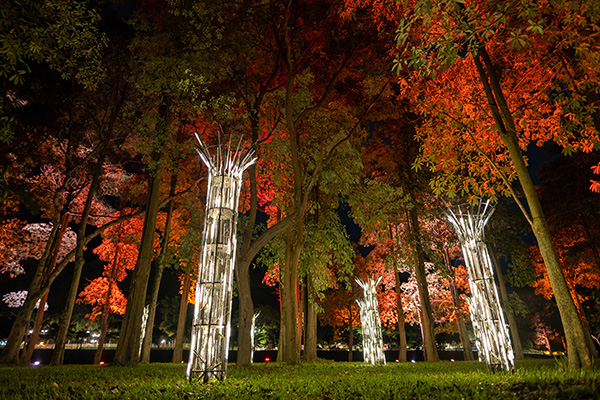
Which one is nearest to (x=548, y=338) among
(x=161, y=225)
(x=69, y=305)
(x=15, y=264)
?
(x=161, y=225)

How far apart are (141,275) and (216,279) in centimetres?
474

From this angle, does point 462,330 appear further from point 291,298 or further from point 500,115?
point 500,115

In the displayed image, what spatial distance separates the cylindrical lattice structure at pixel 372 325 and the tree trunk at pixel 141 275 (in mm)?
6839

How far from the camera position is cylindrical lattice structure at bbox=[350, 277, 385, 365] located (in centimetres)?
1080

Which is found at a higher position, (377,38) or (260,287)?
(377,38)

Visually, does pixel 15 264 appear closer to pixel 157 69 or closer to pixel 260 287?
pixel 157 69

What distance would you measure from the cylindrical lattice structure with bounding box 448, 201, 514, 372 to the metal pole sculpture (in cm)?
467

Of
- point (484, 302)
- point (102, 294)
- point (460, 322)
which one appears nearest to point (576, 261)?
point (460, 322)

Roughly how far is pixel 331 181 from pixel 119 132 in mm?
8781

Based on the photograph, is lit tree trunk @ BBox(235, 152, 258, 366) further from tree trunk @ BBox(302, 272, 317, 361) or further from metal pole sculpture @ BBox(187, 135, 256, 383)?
tree trunk @ BBox(302, 272, 317, 361)

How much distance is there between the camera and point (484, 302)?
6277 mm

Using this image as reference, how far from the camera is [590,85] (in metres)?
5.83

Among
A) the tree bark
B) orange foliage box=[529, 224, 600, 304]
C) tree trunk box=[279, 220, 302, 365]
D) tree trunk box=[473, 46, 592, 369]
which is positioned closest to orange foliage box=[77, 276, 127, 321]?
tree trunk box=[279, 220, 302, 365]

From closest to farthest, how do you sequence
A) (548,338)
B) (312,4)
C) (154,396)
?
(154,396), (312,4), (548,338)
